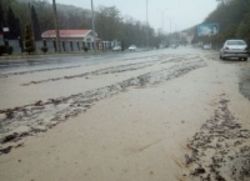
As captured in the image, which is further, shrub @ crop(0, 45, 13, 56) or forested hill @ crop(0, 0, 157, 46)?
forested hill @ crop(0, 0, 157, 46)

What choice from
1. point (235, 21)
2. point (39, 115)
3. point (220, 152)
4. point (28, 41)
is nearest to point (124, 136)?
point (220, 152)

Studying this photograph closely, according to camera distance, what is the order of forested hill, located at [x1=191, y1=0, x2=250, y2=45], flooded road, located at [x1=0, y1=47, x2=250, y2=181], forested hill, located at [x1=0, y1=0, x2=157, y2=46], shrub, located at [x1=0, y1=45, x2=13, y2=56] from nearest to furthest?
flooded road, located at [x1=0, y1=47, x2=250, y2=181] < shrub, located at [x1=0, y1=45, x2=13, y2=56] < forested hill, located at [x1=191, y1=0, x2=250, y2=45] < forested hill, located at [x1=0, y1=0, x2=157, y2=46]

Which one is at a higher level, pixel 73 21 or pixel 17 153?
pixel 73 21

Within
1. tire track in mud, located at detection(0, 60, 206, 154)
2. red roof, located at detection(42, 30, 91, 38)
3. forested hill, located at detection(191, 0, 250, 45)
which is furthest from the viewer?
red roof, located at detection(42, 30, 91, 38)

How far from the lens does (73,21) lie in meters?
80.5

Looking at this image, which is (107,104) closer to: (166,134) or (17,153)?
(166,134)

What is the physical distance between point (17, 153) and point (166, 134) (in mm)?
1995

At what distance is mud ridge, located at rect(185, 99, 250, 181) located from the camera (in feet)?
7.86

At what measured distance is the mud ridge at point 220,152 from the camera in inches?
94.3

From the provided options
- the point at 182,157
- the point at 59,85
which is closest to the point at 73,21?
the point at 59,85

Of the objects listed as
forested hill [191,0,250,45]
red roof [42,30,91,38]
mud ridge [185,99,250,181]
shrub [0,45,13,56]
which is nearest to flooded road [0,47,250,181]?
mud ridge [185,99,250,181]

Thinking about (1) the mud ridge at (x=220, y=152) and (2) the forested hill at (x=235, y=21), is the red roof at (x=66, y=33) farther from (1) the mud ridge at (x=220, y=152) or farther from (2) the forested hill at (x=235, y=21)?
(1) the mud ridge at (x=220, y=152)

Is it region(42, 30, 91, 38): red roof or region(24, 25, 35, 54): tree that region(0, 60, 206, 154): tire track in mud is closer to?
region(24, 25, 35, 54): tree

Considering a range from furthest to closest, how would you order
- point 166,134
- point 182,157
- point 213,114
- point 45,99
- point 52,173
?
point 45,99 → point 213,114 → point 166,134 → point 182,157 → point 52,173
